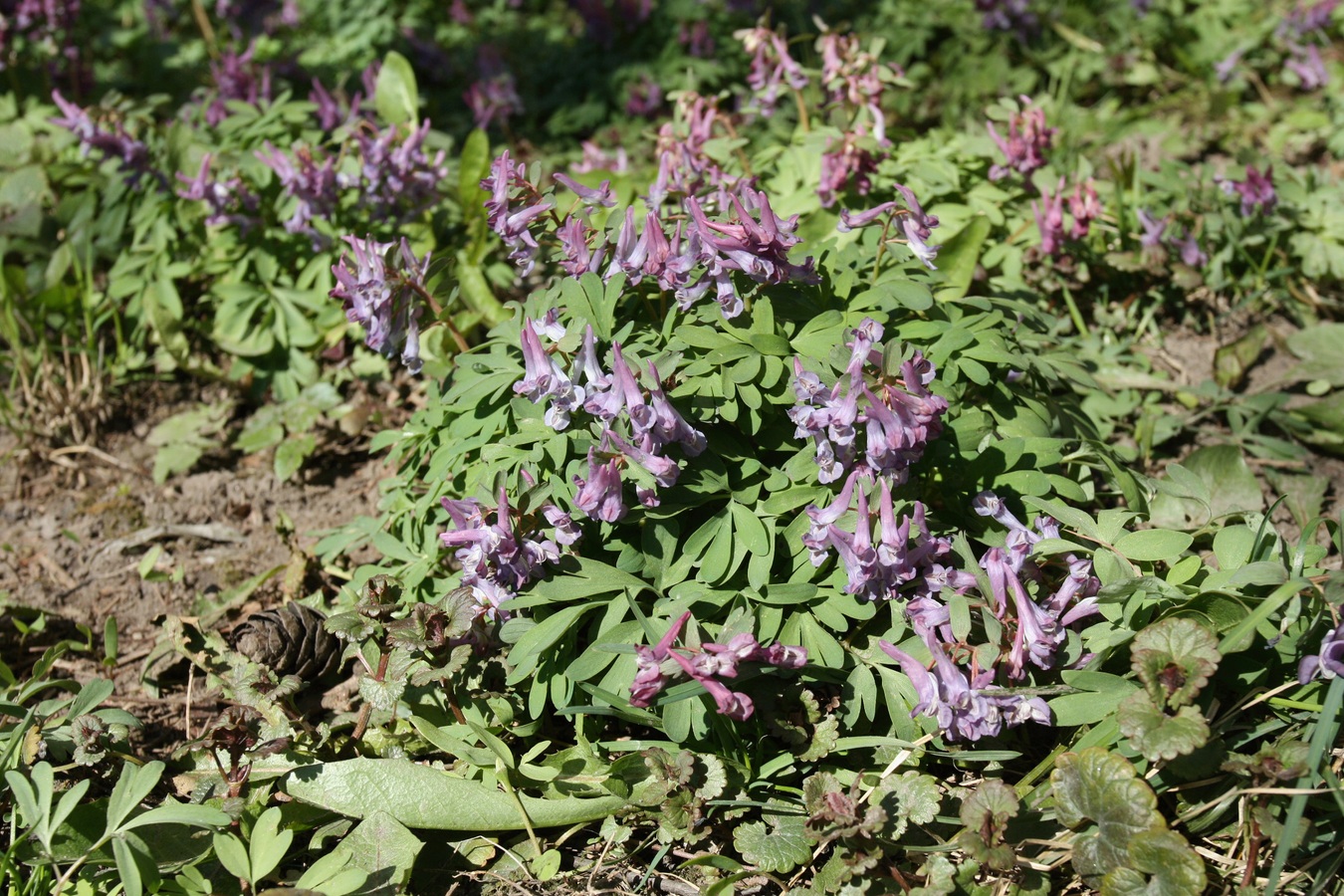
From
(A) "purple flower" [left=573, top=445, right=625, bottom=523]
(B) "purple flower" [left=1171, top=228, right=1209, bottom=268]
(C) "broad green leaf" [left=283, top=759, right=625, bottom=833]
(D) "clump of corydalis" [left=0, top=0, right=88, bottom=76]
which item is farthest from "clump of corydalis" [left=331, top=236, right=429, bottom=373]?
(D) "clump of corydalis" [left=0, top=0, right=88, bottom=76]

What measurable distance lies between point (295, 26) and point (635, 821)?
22.7 ft

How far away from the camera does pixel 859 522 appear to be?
2.24m

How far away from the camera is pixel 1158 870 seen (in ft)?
6.78

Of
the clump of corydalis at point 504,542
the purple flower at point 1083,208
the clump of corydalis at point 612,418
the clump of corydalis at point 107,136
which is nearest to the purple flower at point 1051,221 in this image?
the purple flower at point 1083,208

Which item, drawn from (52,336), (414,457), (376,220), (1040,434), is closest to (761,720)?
(1040,434)

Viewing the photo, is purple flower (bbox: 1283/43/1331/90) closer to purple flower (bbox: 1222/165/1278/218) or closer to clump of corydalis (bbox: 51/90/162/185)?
purple flower (bbox: 1222/165/1278/218)

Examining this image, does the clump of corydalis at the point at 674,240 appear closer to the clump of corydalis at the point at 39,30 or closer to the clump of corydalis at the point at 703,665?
the clump of corydalis at the point at 703,665

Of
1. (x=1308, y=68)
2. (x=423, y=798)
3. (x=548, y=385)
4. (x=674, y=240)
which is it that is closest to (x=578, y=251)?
(x=674, y=240)

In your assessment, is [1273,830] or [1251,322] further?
[1251,322]

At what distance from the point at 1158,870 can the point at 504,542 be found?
1527 mm

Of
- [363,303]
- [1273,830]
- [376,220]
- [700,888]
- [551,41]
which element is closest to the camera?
[1273,830]

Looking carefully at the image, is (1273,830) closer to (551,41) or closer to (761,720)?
(761,720)

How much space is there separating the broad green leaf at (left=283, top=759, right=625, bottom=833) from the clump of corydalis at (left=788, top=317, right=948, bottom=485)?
1.01 m

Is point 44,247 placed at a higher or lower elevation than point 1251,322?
higher
